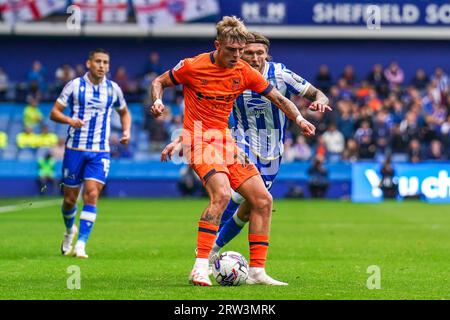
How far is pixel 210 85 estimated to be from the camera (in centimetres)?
1016

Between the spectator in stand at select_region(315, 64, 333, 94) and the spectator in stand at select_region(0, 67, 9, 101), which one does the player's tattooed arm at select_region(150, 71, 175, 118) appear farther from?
the spectator in stand at select_region(0, 67, 9, 101)

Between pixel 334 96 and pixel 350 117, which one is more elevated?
pixel 334 96

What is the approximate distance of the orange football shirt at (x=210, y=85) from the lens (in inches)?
400

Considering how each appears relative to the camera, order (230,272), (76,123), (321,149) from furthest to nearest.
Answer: (321,149), (76,123), (230,272)

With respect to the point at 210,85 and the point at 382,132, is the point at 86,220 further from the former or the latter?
the point at 382,132

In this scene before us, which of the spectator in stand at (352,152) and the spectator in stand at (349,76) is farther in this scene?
the spectator in stand at (349,76)

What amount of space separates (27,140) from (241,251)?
1987 cm

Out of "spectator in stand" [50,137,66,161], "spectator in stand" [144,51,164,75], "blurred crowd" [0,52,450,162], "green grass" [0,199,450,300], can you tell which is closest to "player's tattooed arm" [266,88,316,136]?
"green grass" [0,199,450,300]

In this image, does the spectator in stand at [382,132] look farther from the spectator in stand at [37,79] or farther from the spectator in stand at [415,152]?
the spectator in stand at [37,79]

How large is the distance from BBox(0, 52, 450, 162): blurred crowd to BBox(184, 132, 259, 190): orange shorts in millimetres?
21210

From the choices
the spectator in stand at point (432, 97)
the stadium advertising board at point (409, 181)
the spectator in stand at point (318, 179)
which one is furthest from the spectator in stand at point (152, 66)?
the stadium advertising board at point (409, 181)

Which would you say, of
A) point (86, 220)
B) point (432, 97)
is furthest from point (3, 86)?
point (86, 220)

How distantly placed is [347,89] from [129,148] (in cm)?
746

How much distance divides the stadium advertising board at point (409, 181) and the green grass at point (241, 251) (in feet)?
14.8
